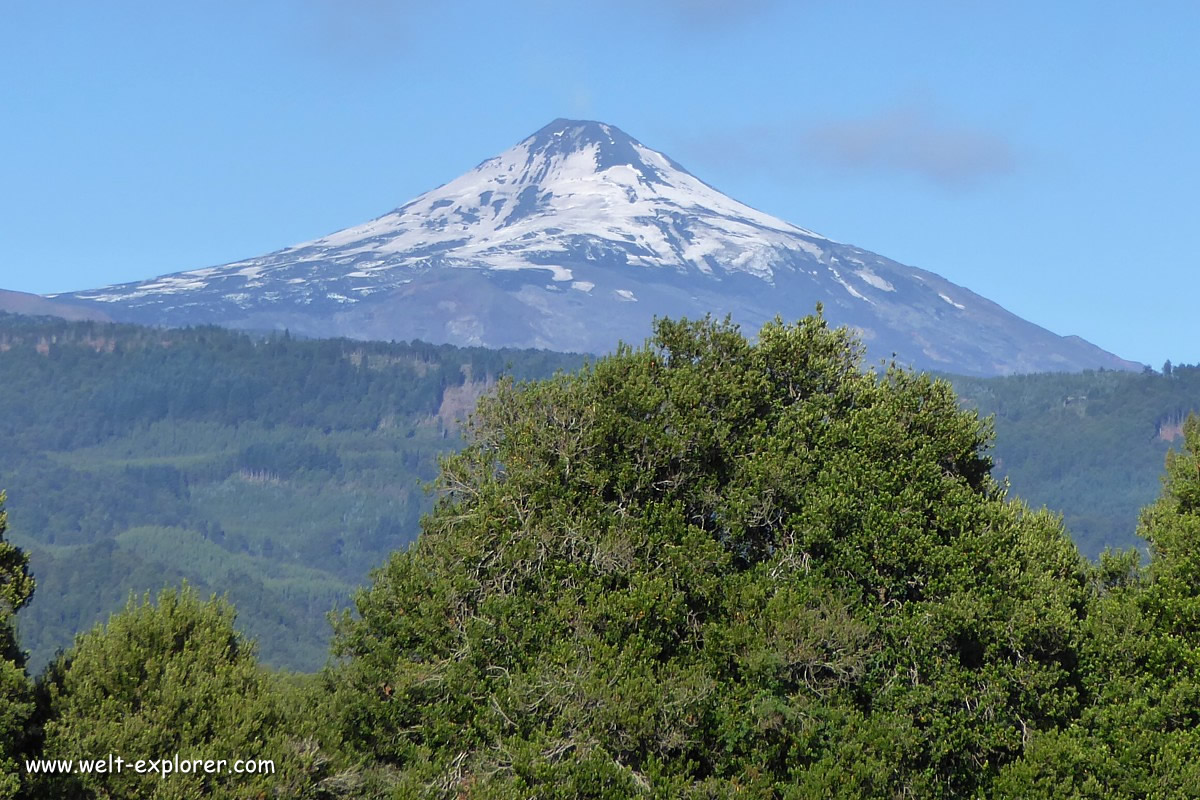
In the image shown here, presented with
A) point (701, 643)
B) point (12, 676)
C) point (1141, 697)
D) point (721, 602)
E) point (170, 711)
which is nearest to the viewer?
point (12, 676)

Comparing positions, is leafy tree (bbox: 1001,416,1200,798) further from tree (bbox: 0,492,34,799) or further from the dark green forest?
tree (bbox: 0,492,34,799)

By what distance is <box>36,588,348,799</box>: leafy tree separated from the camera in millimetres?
38406

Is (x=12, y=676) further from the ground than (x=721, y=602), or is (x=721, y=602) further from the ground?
(x=721, y=602)

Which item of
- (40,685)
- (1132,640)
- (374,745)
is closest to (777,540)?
(1132,640)

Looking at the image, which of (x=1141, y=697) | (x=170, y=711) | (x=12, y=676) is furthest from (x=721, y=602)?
(x=12, y=676)

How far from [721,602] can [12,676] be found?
60.0 ft

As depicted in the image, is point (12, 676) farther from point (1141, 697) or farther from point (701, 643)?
point (1141, 697)

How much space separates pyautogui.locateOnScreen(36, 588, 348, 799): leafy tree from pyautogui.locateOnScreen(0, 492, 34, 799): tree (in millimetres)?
847

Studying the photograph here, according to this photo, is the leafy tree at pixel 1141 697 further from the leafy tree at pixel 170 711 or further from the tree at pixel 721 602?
the leafy tree at pixel 170 711

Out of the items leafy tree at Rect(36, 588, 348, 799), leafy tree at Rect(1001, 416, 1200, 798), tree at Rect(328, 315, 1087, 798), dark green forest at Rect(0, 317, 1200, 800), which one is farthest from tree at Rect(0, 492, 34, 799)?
leafy tree at Rect(1001, 416, 1200, 798)

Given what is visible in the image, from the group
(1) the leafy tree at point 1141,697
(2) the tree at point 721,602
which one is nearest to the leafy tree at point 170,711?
(2) the tree at point 721,602

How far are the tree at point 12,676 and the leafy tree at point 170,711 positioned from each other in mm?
847

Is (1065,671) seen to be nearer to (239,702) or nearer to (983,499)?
(983,499)

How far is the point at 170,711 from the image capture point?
39.4m
